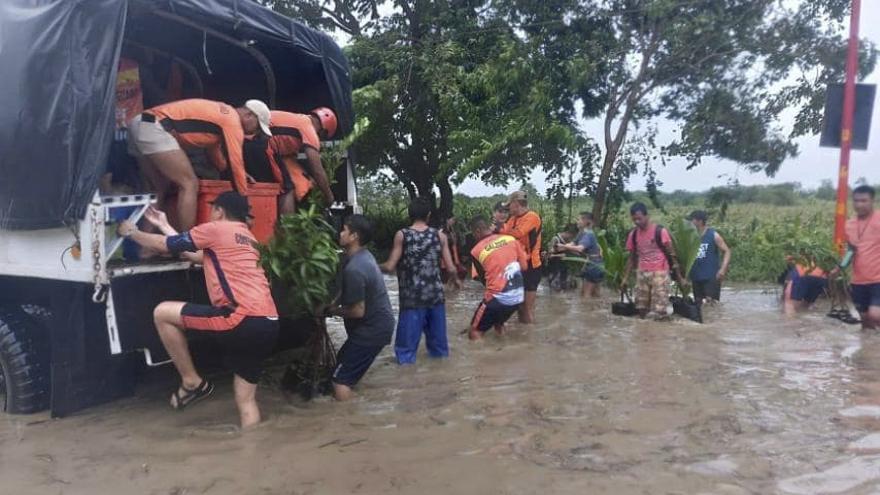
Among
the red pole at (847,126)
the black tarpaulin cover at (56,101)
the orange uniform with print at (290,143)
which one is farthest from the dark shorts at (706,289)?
the black tarpaulin cover at (56,101)

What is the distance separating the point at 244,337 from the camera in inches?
177

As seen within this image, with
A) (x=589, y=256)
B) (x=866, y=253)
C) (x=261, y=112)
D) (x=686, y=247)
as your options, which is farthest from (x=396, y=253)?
(x=589, y=256)

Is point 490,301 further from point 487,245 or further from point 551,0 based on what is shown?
point 551,0

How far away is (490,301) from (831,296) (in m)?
4.44

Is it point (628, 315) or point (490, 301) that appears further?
point (628, 315)

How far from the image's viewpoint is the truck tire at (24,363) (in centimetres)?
486

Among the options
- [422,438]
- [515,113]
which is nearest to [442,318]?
[422,438]

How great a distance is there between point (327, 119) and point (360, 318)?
1.92 meters

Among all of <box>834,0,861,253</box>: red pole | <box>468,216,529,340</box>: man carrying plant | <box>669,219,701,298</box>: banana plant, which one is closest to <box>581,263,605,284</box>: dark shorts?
<box>669,219,701,298</box>: banana plant

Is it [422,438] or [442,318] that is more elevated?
[442,318]

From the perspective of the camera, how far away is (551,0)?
1304cm

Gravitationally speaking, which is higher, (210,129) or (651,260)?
(210,129)

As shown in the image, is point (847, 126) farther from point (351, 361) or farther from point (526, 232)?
point (351, 361)

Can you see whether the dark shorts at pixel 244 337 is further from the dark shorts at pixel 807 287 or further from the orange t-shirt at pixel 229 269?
the dark shorts at pixel 807 287
